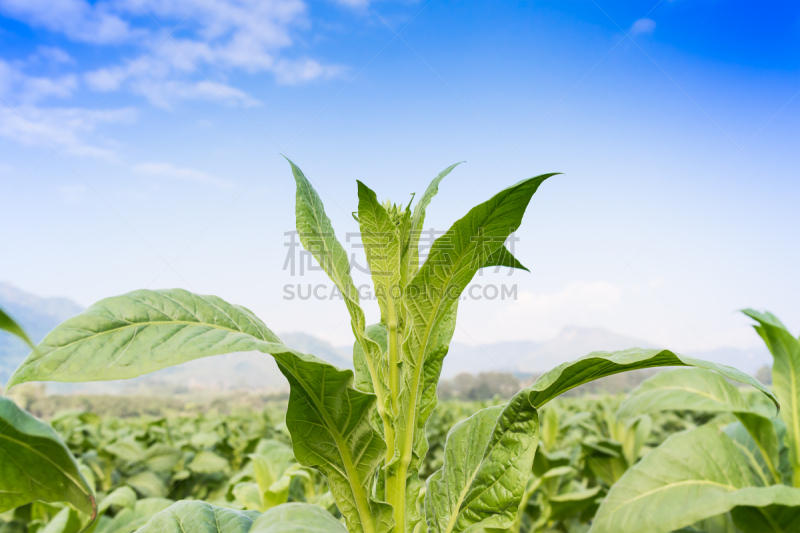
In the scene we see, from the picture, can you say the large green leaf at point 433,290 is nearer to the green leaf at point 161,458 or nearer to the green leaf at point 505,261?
the green leaf at point 505,261

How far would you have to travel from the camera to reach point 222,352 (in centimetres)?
53

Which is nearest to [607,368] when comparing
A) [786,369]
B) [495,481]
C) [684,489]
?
[495,481]

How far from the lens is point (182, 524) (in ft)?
2.45

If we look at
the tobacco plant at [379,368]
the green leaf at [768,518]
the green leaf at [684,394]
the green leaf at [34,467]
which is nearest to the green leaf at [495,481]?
the tobacco plant at [379,368]

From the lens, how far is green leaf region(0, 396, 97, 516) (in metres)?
0.58

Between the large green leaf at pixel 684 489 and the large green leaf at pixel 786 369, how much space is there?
0.22 meters

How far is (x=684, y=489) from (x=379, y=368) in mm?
1217

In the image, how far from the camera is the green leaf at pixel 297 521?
60cm

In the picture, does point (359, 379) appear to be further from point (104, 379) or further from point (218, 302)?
point (104, 379)

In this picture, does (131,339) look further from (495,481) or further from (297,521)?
(495,481)

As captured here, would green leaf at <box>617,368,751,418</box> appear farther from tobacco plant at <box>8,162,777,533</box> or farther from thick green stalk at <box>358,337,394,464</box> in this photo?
thick green stalk at <box>358,337,394,464</box>

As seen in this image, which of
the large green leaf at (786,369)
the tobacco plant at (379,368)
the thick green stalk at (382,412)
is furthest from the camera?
the large green leaf at (786,369)

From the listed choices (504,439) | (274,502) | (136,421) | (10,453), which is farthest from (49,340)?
(136,421)

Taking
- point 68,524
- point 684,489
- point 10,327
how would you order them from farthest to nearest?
point 684,489
point 68,524
point 10,327
